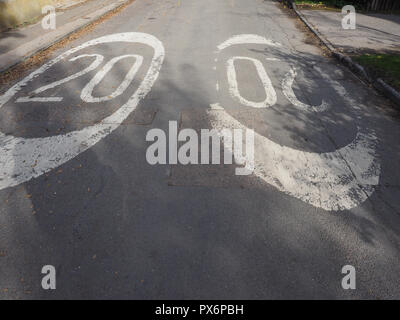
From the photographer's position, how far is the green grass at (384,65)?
695 centimetres

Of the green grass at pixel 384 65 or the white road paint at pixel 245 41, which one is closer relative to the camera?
the green grass at pixel 384 65

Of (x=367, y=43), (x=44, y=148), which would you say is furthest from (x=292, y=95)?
(x=367, y=43)

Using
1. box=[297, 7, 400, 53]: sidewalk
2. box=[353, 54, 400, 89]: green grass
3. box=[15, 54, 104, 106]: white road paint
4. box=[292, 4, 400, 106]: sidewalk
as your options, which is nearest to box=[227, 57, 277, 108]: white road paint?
box=[292, 4, 400, 106]: sidewalk

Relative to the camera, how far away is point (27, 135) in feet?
16.2

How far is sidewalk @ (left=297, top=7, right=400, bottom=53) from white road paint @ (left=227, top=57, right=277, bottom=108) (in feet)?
11.6

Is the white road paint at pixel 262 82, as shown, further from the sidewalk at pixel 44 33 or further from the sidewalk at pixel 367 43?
the sidewalk at pixel 44 33

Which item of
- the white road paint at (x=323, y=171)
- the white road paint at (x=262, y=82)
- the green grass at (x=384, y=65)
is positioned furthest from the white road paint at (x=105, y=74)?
the green grass at (x=384, y=65)

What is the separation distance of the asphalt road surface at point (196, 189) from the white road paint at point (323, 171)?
2 cm

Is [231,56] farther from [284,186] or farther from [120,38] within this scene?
[284,186]

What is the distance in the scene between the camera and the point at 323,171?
4.32 meters

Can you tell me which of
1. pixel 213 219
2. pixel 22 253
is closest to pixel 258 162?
pixel 213 219

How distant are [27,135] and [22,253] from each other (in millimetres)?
2677

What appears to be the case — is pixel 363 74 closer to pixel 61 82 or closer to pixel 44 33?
pixel 61 82

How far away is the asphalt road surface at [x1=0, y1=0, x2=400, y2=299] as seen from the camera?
292 centimetres
